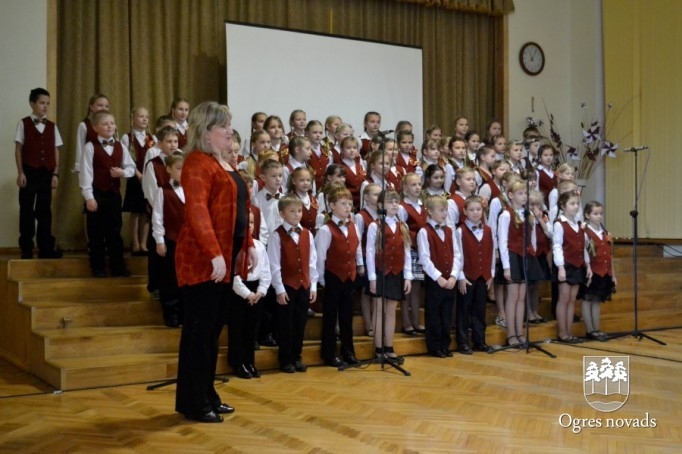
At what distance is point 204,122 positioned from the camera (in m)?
3.40

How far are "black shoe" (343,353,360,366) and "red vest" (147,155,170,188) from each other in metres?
1.61

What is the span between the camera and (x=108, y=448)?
3.12 meters

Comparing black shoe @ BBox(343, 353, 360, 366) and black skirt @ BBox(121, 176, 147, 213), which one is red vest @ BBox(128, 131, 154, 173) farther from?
black shoe @ BBox(343, 353, 360, 366)

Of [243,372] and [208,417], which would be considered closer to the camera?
[208,417]

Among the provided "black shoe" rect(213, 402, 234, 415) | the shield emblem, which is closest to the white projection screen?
the shield emblem

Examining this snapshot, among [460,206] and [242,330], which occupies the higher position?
[460,206]

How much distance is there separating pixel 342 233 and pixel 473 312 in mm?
1298

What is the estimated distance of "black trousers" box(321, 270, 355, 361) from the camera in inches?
195

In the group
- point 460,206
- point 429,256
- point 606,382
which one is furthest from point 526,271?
point 606,382

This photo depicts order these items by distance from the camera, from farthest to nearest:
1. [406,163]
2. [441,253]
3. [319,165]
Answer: [406,163], [319,165], [441,253]

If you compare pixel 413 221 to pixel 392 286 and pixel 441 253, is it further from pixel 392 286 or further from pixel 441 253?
pixel 392 286

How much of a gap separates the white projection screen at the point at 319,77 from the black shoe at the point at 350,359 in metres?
3.21

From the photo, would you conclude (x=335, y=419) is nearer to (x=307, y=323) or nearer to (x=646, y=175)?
(x=307, y=323)

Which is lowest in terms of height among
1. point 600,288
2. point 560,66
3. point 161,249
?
point 600,288
